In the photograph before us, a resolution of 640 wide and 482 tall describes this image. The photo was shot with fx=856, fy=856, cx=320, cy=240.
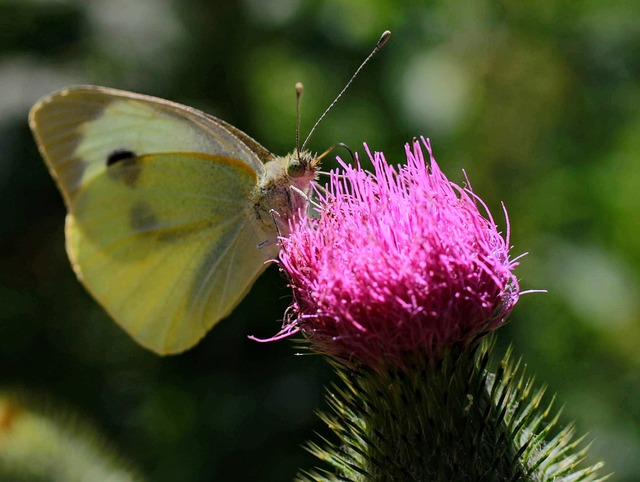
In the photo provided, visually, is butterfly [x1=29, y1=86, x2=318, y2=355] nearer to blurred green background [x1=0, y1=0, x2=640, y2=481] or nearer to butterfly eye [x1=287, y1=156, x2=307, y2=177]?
butterfly eye [x1=287, y1=156, x2=307, y2=177]

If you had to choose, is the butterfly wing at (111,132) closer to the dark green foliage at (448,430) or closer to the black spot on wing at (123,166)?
the black spot on wing at (123,166)

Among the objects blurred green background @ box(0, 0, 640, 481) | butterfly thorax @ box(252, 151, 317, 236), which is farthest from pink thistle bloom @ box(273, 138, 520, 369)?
blurred green background @ box(0, 0, 640, 481)

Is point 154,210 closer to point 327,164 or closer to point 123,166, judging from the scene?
point 123,166

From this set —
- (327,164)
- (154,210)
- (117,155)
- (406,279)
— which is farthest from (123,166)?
(406,279)

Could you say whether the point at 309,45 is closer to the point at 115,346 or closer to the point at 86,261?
the point at 86,261

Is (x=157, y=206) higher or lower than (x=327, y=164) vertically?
lower

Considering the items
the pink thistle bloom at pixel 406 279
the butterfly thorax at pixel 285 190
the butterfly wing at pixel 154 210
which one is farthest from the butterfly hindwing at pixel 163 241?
the pink thistle bloom at pixel 406 279

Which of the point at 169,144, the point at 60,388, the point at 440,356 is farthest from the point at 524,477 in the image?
the point at 60,388
